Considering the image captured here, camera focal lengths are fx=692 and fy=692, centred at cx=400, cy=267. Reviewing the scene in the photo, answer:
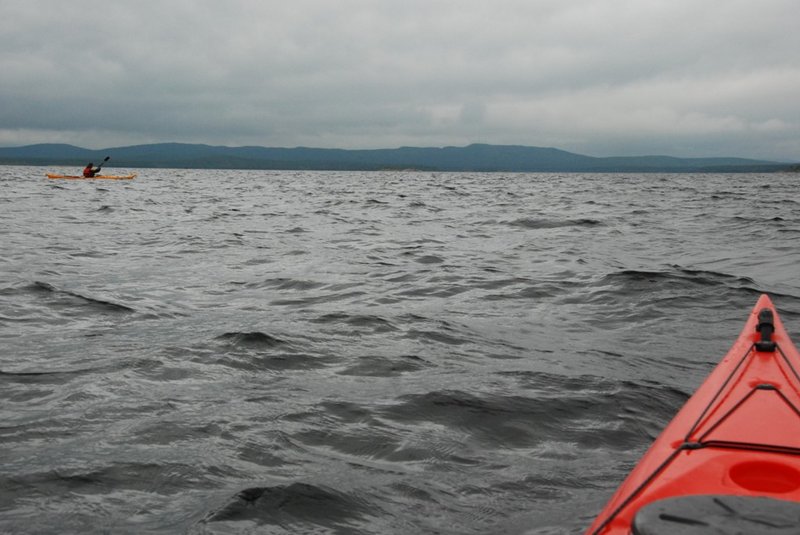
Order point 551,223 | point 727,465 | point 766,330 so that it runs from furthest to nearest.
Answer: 1. point 551,223
2. point 766,330
3. point 727,465

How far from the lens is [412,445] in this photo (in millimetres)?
4234

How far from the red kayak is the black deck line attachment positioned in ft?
0.19

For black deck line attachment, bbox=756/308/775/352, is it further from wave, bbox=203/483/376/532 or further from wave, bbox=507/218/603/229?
wave, bbox=507/218/603/229

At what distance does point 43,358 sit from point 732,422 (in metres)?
5.14

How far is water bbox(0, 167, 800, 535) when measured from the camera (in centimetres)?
348

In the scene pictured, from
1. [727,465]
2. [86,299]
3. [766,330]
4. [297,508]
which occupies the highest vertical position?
[766,330]

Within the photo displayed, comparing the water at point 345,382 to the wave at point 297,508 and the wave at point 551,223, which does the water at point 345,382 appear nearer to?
the wave at point 297,508

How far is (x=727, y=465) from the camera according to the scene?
2660 mm

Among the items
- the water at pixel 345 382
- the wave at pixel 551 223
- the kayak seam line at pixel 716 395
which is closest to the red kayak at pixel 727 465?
the kayak seam line at pixel 716 395

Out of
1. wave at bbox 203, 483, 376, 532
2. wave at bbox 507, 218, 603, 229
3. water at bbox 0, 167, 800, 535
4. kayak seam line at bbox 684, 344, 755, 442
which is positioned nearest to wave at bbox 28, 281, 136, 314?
water at bbox 0, 167, 800, 535

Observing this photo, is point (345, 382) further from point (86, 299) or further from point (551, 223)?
point (551, 223)

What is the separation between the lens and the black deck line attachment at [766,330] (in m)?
3.90

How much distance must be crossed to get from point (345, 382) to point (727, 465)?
10.4 feet

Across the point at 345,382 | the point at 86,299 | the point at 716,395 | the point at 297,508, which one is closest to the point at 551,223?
the point at 86,299
